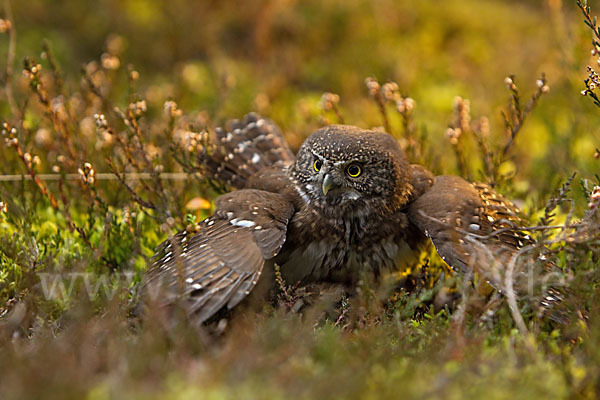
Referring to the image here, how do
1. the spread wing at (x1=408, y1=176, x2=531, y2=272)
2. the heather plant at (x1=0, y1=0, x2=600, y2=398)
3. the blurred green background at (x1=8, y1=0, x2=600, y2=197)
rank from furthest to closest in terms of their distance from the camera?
the blurred green background at (x1=8, y1=0, x2=600, y2=197), the spread wing at (x1=408, y1=176, x2=531, y2=272), the heather plant at (x1=0, y1=0, x2=600, y2=398)

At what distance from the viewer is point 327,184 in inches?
159

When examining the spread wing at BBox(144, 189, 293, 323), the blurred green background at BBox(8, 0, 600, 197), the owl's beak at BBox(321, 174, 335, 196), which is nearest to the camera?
the spread wing at BBox(144, 189, 293, 323)

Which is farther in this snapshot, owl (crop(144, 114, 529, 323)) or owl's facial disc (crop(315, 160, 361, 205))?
owl's facial disc (crop(315, 160, 361, 205))

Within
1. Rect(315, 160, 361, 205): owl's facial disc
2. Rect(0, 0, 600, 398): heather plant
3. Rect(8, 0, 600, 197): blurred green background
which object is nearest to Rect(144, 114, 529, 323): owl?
Rect(315, 160, 361, 205): owl's facial disc

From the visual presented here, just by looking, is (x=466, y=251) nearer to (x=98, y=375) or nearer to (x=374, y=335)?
(x=374, y=335)

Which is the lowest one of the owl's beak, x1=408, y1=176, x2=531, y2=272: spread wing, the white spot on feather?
x1=408, y1=176, x2=531, y2=272: spread wing

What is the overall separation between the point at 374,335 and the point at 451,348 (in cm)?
36

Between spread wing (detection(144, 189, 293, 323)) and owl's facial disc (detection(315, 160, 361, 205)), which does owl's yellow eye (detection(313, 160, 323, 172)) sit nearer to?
owl's facial disc (detection(315, 160, 361, 205))

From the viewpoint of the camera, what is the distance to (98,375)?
104 inches

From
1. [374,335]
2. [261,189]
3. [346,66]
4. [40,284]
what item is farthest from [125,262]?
[346,66]

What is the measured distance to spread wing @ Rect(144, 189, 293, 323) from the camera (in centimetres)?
340

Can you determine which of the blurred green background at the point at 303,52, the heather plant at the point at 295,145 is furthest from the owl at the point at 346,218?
the blurred green background at the point at 303,52

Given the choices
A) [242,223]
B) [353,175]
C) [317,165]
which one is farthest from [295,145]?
[242,223]

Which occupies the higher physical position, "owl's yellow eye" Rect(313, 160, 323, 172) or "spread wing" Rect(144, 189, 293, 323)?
"owl's yellow eye" Rect(313, 160, 323, 172)
